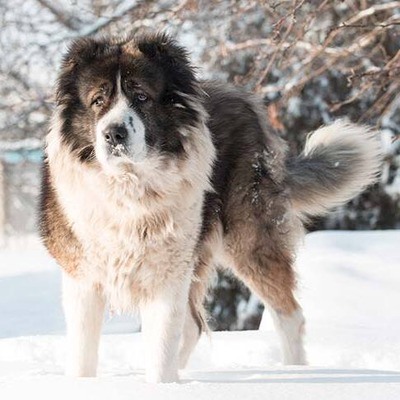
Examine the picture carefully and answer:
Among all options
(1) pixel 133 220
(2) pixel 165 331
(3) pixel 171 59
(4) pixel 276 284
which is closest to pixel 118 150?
(1) pixel 133 220

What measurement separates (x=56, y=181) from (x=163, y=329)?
2.84 feet

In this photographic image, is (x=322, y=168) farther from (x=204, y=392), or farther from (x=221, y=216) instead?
(x=204, y=392)

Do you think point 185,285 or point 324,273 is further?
point 324,273

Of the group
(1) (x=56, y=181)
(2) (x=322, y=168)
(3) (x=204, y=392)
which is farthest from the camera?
(2) (x=322, y=168)

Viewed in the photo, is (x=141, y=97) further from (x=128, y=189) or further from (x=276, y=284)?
(x=276, y=284)

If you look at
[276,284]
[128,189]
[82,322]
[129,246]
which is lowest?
[276,284]

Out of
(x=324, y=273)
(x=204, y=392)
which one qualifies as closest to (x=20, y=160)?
(x=324, y=273)

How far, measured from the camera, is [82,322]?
4051 mm

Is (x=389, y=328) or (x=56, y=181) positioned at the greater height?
(x=56, y=181)

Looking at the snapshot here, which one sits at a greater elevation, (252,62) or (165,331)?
(165,331)

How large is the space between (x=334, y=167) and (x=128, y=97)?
1902mm

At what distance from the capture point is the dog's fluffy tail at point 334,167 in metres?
5.33

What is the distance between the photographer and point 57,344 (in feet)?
18.7

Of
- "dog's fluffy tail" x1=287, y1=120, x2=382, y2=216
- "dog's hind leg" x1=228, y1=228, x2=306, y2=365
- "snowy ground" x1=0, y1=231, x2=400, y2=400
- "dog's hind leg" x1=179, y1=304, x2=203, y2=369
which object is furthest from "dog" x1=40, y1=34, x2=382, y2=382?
"dog's fluffy tail" x1=287, y1=120, x2=382, y2=216
